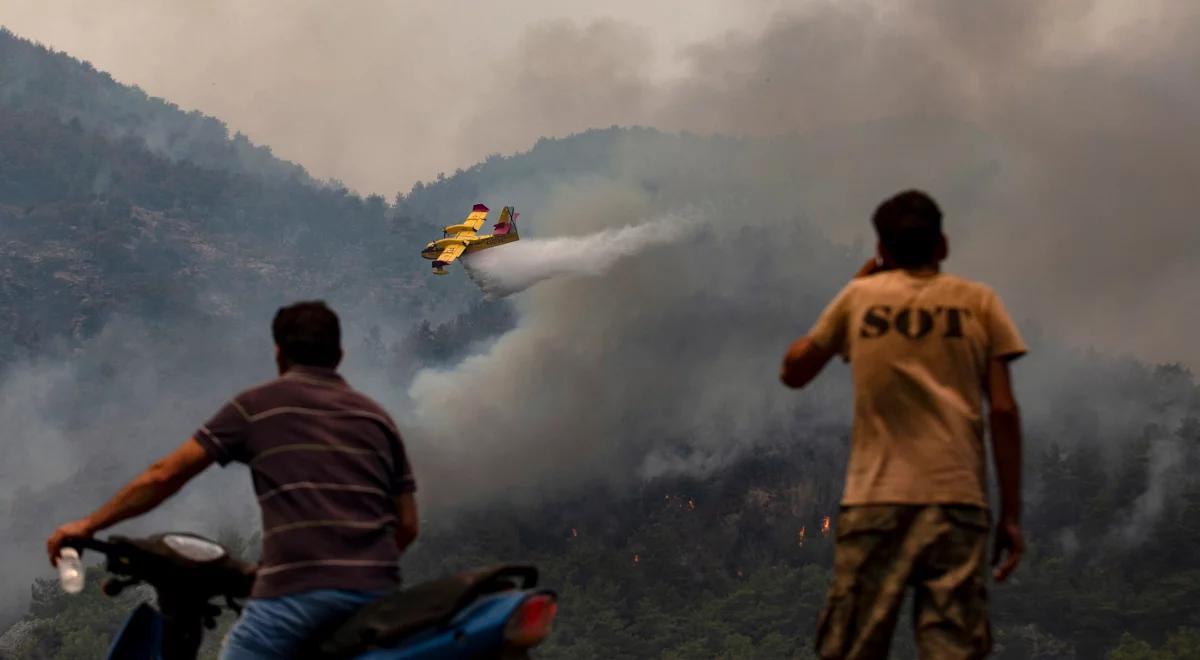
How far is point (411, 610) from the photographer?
9812 millimetres

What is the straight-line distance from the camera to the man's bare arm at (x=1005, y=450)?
1088 cm

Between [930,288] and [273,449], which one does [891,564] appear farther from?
[273,449]

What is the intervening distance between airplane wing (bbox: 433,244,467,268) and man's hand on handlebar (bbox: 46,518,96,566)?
9514 cm

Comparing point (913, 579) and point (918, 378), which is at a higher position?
point (918, 378)

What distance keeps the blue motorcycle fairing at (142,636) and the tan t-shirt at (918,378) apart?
154 inches

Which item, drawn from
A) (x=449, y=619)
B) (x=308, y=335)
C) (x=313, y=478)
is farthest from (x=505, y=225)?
(x=449, y=619)

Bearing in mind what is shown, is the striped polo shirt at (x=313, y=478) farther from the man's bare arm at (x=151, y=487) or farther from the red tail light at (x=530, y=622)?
the red tail light at (x=530, y=622)

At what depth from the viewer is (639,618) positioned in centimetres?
19762

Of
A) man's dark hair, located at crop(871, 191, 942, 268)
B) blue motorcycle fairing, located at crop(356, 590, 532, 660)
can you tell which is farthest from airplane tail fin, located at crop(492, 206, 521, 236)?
blue motorcycle fairing, located at crop(356, 590, 532, 660)

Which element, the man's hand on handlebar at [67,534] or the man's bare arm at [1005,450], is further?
the man's bare arm at [1005,450]

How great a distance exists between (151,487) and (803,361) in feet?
11.7

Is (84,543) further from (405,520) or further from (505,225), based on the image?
(505,225)

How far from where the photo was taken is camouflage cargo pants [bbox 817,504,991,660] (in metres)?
10.6

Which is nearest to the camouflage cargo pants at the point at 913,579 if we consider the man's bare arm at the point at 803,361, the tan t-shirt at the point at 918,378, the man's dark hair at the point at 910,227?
the tan t-shirt at the point at 918,378
